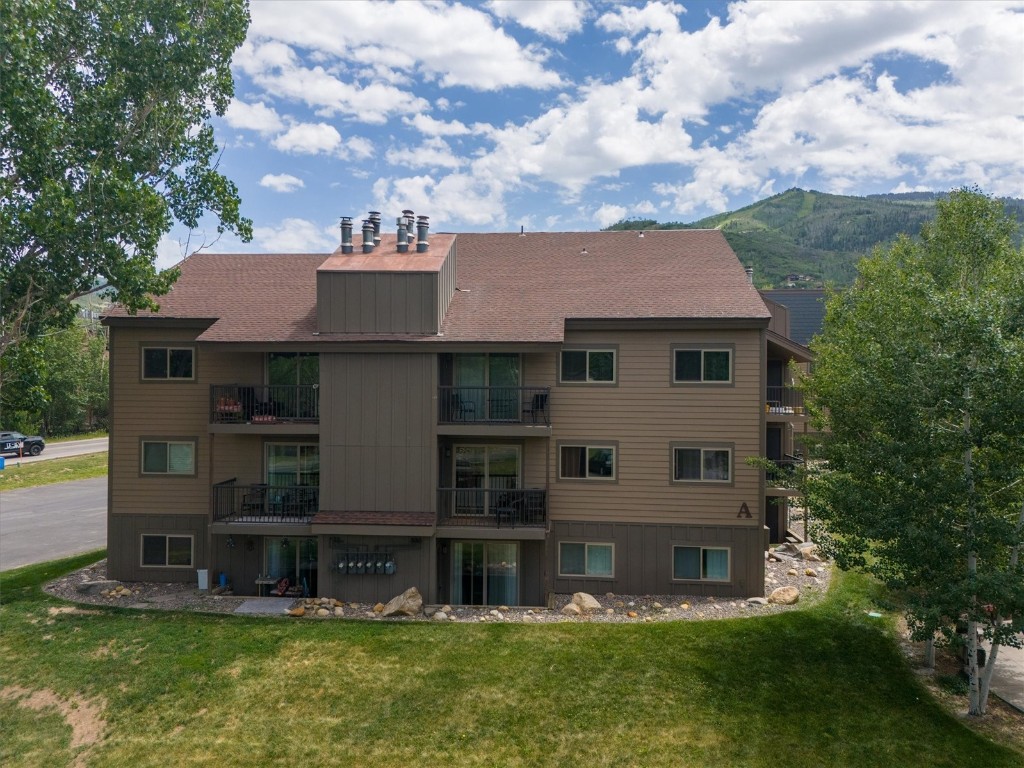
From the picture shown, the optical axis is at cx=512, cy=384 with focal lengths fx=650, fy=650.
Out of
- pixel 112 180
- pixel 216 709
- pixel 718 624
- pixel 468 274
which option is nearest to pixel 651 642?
pixel 718 624

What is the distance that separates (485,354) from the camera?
15.7 m

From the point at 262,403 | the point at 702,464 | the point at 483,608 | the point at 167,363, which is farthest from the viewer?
the point at 167,363

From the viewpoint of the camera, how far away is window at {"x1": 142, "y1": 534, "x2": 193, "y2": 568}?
53.7ft

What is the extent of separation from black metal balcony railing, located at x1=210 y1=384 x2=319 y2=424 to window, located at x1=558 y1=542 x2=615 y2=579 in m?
6.80

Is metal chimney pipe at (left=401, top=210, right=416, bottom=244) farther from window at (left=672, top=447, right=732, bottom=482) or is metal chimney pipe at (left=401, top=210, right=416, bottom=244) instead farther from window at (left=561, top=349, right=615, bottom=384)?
window at (left=672, top=447, right=732, bottom=482)

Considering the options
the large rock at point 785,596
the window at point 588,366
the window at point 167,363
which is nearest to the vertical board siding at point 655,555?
the large rock at point 785,596

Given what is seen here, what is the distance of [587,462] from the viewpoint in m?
15.6

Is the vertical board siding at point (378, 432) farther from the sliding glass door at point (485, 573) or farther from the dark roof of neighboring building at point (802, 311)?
the dark roof of neighboring building at point (802, 311)

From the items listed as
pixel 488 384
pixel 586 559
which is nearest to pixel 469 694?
pixel 586 559

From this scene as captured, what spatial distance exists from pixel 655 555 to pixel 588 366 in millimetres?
4758

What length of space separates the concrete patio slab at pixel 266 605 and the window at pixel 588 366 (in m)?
8.14

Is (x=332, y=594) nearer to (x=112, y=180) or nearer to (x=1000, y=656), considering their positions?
(x=112, y=180)

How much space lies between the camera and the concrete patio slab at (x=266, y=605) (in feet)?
46.4

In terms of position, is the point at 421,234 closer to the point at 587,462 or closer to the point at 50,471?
the point at 587,462
